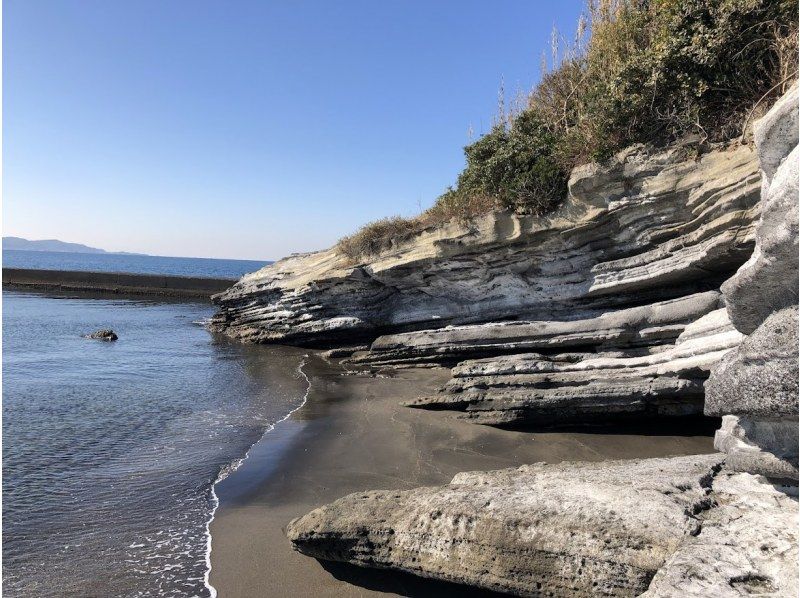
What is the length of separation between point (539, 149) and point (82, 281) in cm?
4550

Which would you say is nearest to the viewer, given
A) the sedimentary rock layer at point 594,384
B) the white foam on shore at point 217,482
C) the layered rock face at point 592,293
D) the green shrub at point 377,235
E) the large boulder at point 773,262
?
the large boulder at point 773,262

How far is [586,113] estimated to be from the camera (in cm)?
1098

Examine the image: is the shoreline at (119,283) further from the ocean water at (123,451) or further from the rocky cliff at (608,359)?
the rocky cliff at (608,359)

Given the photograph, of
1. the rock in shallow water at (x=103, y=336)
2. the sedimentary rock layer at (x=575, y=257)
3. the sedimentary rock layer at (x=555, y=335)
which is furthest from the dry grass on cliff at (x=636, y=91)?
the rock in shallow water at (x=103, y=336)

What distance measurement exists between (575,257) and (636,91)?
3649 millimetres

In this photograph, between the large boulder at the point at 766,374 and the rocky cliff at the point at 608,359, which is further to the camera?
the rocky cliff at the point at 608,359

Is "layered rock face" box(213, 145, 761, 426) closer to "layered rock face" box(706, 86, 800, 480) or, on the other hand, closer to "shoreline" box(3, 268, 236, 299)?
"layered rock face" box(706, 86, 800, 480)

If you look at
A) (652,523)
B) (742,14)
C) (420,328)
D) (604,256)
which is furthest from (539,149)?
(652,523)

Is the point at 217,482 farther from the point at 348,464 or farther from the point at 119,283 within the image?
the point at 119,283

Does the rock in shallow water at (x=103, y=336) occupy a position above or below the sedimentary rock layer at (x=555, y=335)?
below

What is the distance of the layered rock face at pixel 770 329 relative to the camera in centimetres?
331

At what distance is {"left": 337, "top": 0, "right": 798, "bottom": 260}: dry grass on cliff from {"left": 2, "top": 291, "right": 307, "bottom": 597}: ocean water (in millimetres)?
7959

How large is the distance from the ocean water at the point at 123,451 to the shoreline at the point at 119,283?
76.2 feet

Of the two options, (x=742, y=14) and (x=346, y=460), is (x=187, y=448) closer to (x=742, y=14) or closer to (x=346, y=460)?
(x=346, y=460)
